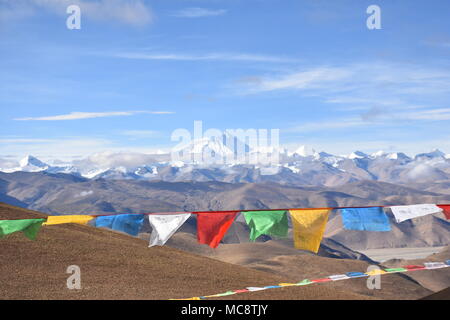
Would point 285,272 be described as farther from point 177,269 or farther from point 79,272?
point 79,272

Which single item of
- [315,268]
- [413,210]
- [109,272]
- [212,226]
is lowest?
[315,268]

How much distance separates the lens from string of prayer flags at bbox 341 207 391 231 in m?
13.5

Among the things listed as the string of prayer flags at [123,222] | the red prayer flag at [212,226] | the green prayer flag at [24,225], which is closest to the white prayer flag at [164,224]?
the red prayer flag at [212,226]

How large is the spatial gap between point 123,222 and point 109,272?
948 centimetres

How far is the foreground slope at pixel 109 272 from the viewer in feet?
64.4

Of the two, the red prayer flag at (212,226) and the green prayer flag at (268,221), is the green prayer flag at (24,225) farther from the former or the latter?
the green prayer flag at (268,221)

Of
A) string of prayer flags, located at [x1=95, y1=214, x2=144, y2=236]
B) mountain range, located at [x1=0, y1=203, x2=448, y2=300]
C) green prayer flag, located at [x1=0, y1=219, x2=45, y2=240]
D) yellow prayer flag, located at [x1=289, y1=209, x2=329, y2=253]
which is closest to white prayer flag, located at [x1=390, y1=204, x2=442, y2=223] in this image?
yellow prayer flag, located at [x1=289, y1=209, x2=329, y2=253]

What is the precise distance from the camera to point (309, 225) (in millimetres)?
13695

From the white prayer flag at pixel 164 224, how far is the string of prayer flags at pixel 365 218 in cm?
440

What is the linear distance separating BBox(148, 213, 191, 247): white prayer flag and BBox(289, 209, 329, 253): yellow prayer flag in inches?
119
